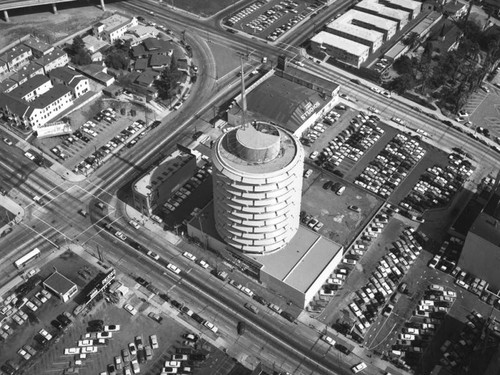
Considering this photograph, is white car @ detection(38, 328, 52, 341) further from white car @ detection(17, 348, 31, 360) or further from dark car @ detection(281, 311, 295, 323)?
dark car @ detection(281, 311, 295, 323)

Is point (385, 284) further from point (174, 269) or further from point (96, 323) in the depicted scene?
point (96, 323)

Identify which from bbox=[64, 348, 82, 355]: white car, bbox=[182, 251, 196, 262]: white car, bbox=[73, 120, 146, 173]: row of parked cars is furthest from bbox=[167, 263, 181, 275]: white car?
bbox=[73, 120, 146, 173]: row of parked cars

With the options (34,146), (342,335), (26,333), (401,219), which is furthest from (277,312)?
(34,146)

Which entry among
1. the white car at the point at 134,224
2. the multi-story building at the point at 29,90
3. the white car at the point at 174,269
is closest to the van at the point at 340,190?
the white car at the point at 174,269

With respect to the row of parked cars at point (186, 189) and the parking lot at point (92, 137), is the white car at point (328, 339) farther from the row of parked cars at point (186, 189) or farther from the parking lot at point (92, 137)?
the parking lot at point (92, 137)

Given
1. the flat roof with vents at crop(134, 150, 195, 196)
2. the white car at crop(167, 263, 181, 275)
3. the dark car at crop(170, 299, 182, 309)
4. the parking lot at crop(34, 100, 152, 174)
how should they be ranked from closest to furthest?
the dark car at crop(170, 299, 182, 309) → the white car at crop(167, 263, 181, 275) → the flat roof with vents at crop(134, 150, 195, 196) → the parking lot at crop(34, 100, 152, 174)

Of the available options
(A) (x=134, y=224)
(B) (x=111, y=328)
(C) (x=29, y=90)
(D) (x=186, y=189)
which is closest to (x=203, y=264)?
(A) (x=134, y=224)
